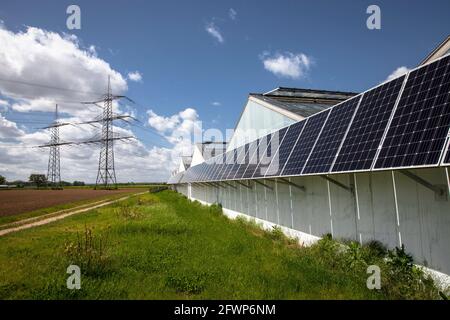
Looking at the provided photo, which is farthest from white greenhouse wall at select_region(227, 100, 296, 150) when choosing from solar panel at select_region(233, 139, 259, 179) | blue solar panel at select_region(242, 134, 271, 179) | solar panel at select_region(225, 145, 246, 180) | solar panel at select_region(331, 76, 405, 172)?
solar panel at select_region(331, 76, 405, 172)

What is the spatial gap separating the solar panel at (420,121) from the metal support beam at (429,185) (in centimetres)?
70

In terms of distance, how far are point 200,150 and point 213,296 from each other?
2183 inches

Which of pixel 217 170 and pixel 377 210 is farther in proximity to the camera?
pixel 217 170

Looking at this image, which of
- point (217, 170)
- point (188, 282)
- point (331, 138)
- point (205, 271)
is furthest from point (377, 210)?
point (217, 170)

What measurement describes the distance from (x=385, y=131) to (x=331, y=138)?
9.64 feet

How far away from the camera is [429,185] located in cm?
750

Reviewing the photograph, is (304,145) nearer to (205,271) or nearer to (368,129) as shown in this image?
(368,129)

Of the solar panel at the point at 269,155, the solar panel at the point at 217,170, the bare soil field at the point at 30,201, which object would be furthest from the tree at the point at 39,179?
the solar panel at the point at 269,155

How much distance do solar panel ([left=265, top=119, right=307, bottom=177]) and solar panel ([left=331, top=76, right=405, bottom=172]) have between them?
417 cm

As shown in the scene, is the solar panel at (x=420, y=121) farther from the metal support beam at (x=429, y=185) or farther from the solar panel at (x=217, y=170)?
the solar panel at (x=217, y=170)

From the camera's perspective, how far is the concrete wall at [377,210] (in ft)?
24.1

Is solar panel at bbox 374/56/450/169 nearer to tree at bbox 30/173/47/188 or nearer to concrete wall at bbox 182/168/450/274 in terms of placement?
concrete wall at bbox 182/168/450/274

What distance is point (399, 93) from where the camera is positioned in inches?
352

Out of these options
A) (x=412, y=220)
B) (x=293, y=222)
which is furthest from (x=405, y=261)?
(x=293, y=222)
